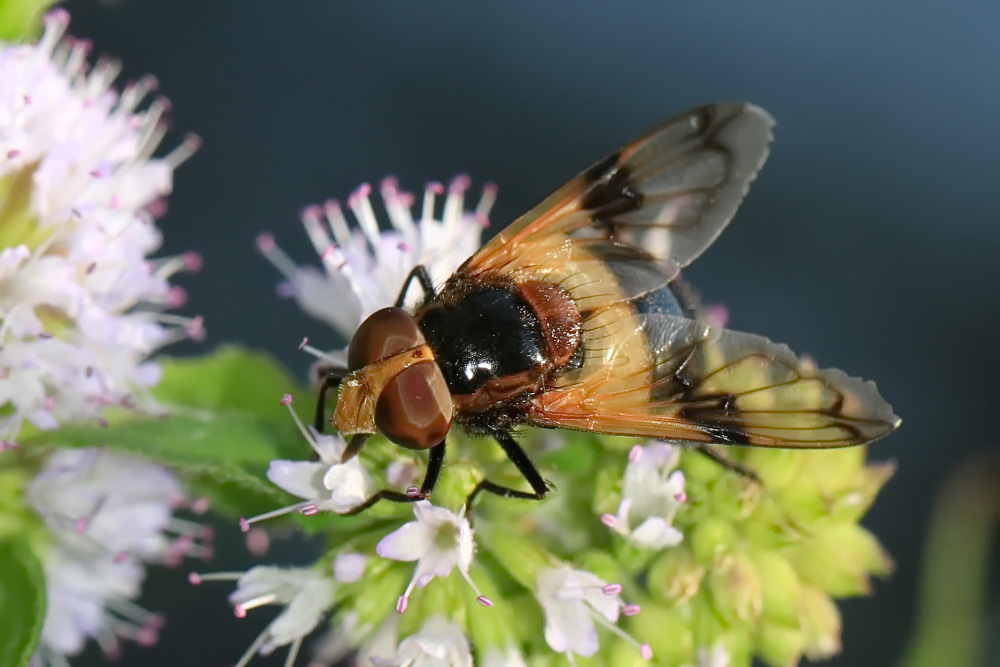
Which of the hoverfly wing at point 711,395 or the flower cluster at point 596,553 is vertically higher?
the hoverfly wing at point 711,395

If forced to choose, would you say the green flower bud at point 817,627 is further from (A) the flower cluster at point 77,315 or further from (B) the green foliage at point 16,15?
(B) the green foliage at point 16,15

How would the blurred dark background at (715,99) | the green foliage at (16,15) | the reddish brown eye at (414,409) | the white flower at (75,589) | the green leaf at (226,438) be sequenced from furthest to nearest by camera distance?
the blurred dark background at (715,99) < the white flower at (75,589) < the green foliage at (16,15) < the green leaf at (226,438) < the reddish brown eye at (414,409)

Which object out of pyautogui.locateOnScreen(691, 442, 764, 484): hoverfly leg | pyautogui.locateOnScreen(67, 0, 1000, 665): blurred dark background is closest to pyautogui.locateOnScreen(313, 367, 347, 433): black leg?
pyautogui.locateOnScreen(691, 442, 764, 484): hoverfly leg

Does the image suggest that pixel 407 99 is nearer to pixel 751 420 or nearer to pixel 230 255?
pixel 230 255

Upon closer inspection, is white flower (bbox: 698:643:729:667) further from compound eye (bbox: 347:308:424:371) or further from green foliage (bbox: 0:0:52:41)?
green foliage (bbox: 0:0:52:41)

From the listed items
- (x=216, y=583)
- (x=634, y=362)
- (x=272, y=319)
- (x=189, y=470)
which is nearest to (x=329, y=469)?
(x=189, y=470)

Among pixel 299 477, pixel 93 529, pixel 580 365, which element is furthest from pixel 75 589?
pixel 580 365

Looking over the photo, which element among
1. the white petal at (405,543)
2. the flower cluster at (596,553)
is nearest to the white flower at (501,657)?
the flower cluster at (596,553)
